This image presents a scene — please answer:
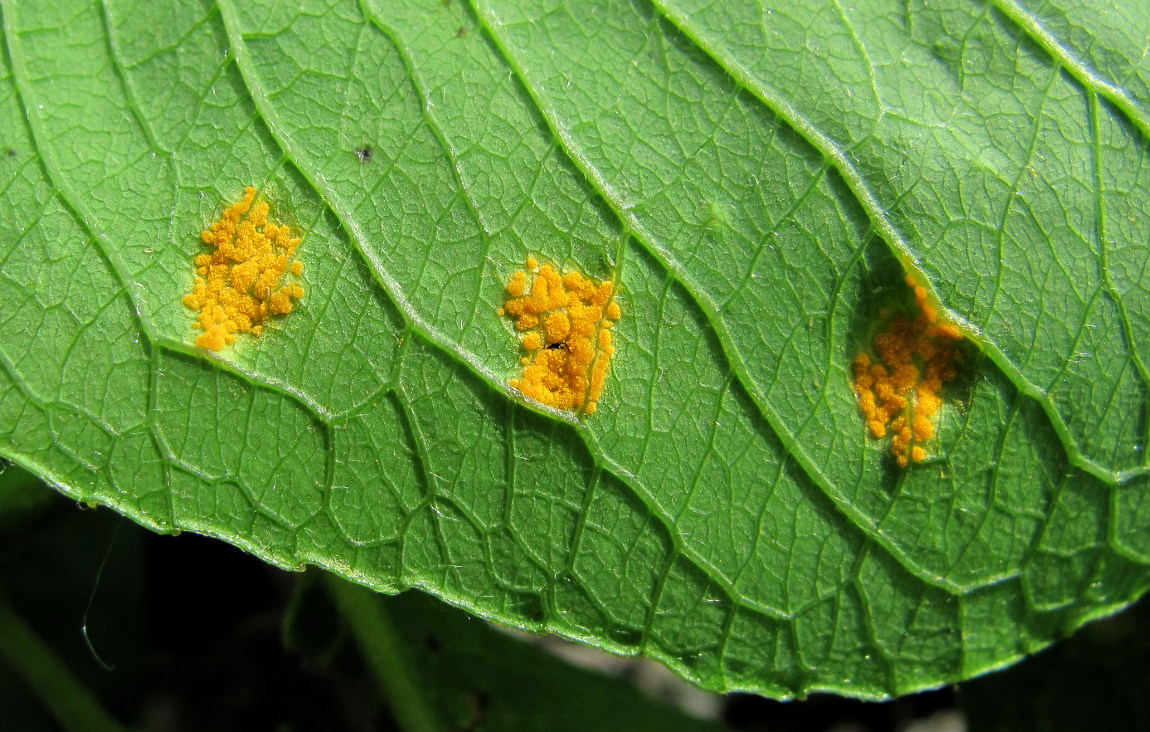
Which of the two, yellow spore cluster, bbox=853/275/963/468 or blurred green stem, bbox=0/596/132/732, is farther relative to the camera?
blurred green stem, bbox=0/596/132/732

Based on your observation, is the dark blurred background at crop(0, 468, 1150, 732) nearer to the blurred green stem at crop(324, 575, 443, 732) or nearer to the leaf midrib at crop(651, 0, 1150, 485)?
the blurred green stem at crop(324, 575, 443, 732)

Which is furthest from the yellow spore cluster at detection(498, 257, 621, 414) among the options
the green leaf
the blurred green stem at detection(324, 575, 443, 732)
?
the blurred green stem at detection(324, 575, 443, 732)

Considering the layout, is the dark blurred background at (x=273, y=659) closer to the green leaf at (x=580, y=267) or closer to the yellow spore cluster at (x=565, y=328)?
the green leaf at (x=580, y=267)

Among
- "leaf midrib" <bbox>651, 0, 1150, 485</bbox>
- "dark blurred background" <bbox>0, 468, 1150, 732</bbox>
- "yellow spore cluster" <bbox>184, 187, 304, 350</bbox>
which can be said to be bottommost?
"dark blurred background" <bbox>0, 468, 1150, 732</bbox>

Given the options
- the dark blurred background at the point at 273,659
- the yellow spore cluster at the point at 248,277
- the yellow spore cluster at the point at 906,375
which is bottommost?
the dark blurred background at the point at 273,659

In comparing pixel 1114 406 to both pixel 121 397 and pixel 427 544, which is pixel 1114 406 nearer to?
pixel 427 544

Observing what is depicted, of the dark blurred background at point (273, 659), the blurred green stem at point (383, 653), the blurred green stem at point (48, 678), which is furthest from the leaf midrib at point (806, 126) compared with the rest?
the blurred green stem at point (48, 678)
